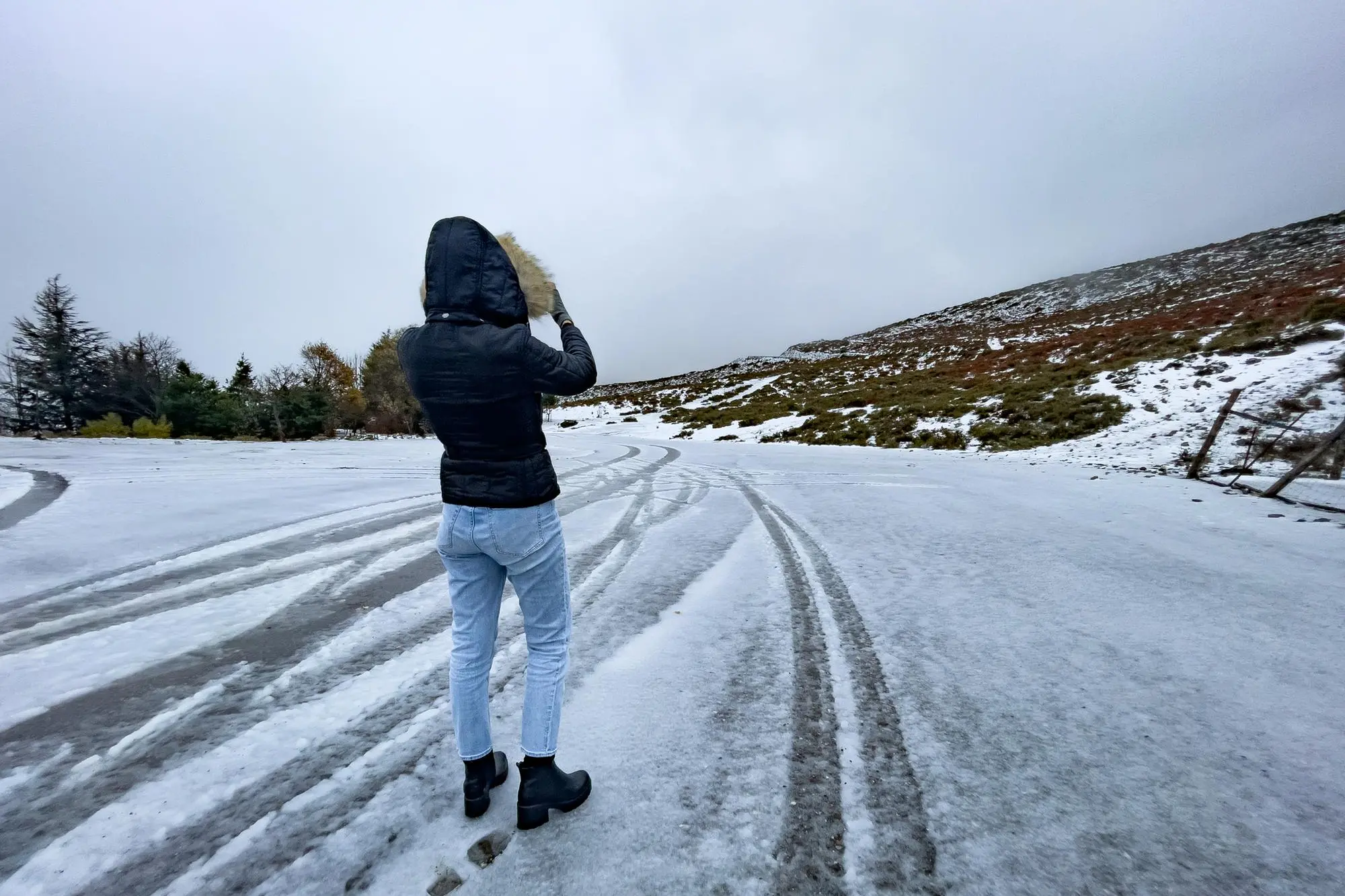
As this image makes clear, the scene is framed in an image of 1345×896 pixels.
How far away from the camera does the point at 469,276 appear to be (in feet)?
5.69

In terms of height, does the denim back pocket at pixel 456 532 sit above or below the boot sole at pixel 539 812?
above

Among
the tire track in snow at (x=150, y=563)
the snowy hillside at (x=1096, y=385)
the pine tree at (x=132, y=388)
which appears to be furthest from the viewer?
the pine tree at (x=132, y=388)

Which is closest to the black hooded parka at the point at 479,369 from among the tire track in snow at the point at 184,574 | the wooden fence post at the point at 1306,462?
the tire track in snow at the point at 184,574

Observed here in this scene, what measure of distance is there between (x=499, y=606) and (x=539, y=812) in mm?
681

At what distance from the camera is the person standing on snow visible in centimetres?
172

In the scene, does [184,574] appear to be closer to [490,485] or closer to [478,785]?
[478,785]

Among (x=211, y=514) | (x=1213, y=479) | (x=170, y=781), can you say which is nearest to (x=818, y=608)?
(x=170, y=781)

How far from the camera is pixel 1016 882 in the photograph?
1570mm

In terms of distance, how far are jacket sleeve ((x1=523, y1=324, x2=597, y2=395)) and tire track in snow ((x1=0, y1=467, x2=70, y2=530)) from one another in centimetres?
703

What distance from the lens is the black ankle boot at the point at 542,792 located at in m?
1.77

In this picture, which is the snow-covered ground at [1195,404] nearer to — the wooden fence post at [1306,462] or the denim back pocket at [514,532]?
the wooden fence post at [1306,462]

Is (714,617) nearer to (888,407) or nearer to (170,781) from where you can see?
(170,781)

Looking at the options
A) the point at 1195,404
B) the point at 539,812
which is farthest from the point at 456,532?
the point at 1195,404

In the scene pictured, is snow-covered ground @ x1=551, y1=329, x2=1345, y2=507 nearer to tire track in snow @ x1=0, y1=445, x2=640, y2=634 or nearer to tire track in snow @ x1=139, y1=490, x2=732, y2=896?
tire track in snow @ x1=139, y1=490, x2=732, y2=896
